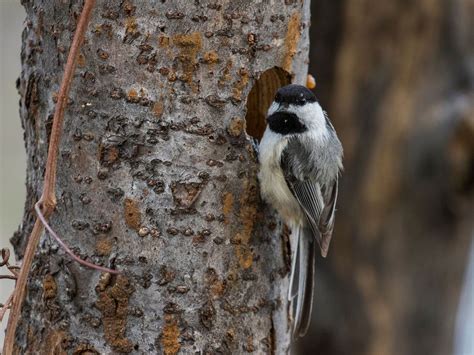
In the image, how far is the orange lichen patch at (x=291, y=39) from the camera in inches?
90.7

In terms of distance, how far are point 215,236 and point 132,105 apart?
1.33 feet

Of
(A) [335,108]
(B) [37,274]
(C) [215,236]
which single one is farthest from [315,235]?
(A) [335,108]

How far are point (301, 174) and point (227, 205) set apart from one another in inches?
19.8

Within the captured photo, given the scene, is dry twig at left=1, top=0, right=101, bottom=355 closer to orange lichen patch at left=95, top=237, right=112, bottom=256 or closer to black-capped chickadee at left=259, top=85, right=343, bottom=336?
orange lichen patch at left=95, top=237, right=112, bottom=256

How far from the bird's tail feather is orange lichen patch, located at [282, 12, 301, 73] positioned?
1.72ft

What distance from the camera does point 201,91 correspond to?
2117 millimetres

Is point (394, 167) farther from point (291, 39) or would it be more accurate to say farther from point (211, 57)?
point (211, 57)

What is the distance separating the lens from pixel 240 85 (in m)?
2.18

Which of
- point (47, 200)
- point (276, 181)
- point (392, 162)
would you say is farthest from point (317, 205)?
point (392, 162)

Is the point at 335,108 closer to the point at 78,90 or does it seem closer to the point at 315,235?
the point at 315,235

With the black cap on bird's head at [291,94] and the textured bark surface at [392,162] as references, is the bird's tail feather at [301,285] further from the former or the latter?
the textured bark surface at [392,162]

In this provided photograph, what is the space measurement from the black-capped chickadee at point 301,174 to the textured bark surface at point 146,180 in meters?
0.21

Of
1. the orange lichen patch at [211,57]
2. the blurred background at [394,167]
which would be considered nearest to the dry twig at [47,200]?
the orange lichen patch at [211,57]

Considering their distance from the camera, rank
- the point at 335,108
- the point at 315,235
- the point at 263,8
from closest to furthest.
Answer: the point at 263,8 → the point at 315,235 → the point at 335,108
